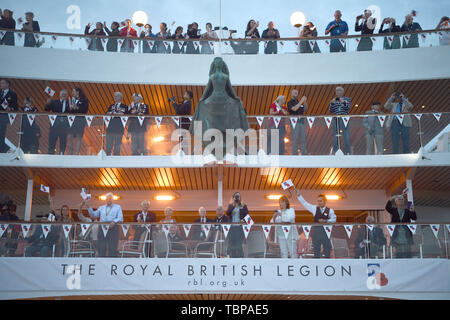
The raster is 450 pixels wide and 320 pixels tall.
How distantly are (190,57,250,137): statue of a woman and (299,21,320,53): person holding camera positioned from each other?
7.97 metres

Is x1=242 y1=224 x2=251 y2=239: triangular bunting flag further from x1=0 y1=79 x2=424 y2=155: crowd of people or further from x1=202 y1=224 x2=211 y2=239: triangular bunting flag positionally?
x1=0 y1=79 x2=424 y2=155: crowd of people

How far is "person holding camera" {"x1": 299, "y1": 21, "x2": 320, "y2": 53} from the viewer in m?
13.8

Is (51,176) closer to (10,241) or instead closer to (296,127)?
(10,241)

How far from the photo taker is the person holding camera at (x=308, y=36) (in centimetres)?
1384

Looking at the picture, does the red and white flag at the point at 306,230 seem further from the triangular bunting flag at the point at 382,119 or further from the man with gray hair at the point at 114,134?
the man with gray hair at the point at 114,134

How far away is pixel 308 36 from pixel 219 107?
866cm

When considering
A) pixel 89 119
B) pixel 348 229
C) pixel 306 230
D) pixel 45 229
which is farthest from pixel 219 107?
pixel 89 119

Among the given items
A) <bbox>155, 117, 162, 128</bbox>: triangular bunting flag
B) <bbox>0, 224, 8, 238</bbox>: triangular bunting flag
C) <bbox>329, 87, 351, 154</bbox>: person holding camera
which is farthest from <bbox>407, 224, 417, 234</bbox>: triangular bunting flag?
<bbox>0, 224, 8, 238</bbox>: triangular bunting flag

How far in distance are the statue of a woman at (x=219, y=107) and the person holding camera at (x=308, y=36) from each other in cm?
797

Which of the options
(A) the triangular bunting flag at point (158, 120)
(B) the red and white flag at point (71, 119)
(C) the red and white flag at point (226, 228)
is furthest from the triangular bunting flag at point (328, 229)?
(B) the red and white flag at point (71, 119)

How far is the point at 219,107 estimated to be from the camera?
6.04 m

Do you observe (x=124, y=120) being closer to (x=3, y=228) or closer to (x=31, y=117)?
(x=31, y=117)
